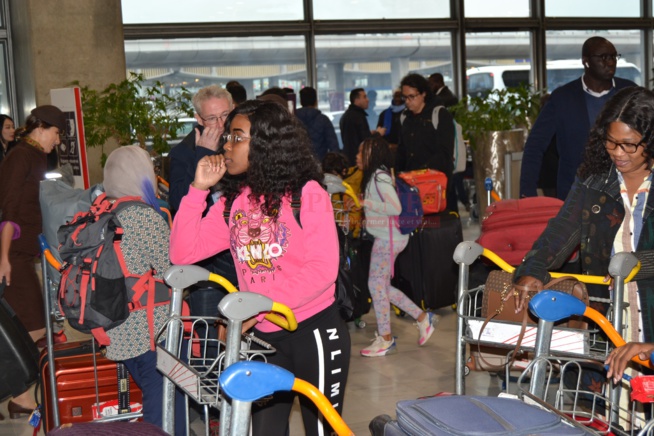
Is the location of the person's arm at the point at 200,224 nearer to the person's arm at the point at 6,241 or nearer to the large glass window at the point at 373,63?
the person's arm at the point at 6,241

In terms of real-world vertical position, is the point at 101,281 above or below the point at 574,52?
below

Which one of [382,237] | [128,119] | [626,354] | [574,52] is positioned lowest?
[382,237]

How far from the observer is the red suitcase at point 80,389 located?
4.04 m

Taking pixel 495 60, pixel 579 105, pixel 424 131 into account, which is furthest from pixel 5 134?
pixel 495 60

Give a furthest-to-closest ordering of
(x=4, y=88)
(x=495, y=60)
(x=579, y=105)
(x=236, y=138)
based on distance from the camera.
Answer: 1. (x=495, y=60)
2. (x=4, y=88)
3. (x=579, y=105)
4. (x=236, y=138)

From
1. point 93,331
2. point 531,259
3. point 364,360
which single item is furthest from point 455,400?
point 364,360

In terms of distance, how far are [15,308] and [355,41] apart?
9.03m

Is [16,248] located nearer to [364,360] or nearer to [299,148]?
[364,360]

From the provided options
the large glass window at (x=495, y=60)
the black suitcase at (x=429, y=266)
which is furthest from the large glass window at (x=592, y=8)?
the black suitcase at (x=429, y=266)

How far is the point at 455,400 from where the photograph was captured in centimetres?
175

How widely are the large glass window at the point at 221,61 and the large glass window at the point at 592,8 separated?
457 centimetres

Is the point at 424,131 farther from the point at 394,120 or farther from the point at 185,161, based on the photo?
the point at 394,120

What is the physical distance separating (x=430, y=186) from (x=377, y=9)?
769 cm

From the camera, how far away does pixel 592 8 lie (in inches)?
599
